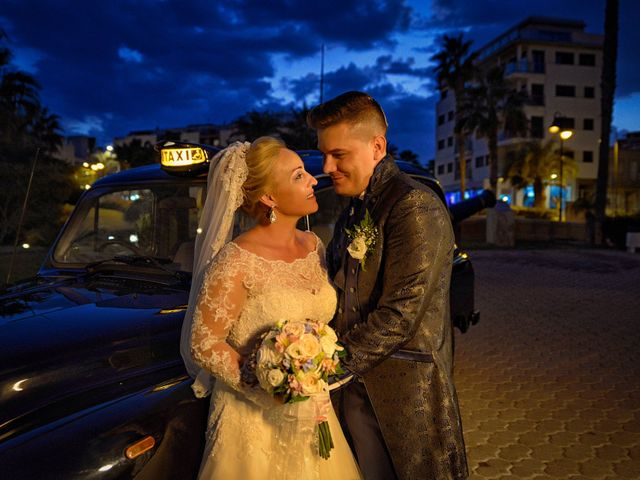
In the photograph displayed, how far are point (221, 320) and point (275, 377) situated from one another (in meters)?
0.41

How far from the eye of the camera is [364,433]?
8.21 ft

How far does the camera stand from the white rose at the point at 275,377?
1908mm

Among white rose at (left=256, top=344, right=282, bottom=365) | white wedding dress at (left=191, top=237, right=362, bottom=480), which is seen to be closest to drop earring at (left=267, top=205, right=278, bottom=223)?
white wedding dress at (left=191, top=237, right=362, bottom=480)

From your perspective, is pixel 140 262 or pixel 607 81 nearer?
pixel 140 262

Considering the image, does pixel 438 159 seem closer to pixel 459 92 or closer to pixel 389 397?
pixel 459 92

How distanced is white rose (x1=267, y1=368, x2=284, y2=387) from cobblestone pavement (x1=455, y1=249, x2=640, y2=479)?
2678 millimetres

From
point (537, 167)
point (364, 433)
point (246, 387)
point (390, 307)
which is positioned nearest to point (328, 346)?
point (390, 307)

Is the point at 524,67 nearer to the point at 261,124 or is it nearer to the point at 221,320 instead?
the point at 261,124

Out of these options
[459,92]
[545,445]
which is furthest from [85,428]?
[459,92]

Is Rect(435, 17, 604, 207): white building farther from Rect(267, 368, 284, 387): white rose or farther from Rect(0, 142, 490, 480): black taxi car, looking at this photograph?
Rect(267, 368, 284, 387): white rose

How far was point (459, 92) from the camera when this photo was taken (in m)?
40.5

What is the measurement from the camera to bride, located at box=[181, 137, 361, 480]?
220 centimetres

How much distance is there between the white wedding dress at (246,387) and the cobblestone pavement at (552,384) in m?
2.26

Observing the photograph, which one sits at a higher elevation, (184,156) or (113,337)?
(184,156)
